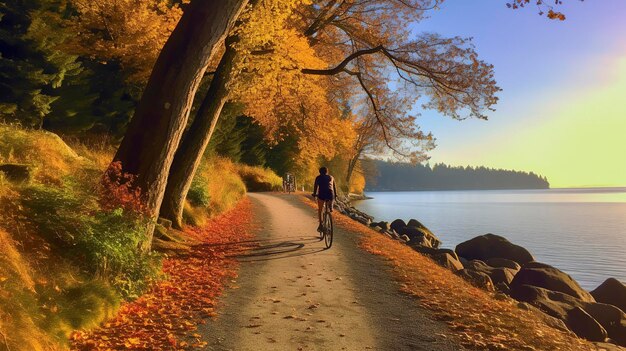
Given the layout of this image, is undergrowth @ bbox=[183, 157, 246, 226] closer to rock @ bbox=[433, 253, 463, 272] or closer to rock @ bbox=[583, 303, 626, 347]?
rock @ bbox=[433, 253, 463, 272]

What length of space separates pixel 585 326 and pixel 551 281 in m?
3.75

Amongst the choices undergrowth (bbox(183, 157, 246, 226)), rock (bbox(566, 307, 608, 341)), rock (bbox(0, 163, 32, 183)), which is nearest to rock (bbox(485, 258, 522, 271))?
rock (bbox(566, 307, 608, 341))

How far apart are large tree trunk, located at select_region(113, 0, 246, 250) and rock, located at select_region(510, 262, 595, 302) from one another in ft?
34.7

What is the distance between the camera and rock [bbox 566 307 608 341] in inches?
370

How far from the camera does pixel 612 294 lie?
13648 mm

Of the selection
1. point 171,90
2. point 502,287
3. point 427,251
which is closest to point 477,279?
point 502,287

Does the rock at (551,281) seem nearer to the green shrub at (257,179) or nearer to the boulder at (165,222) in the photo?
the boulder at (165,222)

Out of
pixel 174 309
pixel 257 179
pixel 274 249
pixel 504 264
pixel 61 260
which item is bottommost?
pixel 504 264

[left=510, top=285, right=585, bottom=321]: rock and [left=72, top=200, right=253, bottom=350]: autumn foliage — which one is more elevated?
[left=72, top=200, right=253, bottom=350]: autumn foliage

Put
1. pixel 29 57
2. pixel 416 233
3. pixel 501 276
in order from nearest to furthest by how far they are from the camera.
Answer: pixel 501 276
pixel 29 57
pixel 416 233

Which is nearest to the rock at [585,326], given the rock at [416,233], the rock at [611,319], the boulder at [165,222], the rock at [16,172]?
the rock at [611,319]

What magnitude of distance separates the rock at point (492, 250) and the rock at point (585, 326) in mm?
9273

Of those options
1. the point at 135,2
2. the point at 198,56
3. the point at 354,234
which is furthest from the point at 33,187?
the point at 354,234

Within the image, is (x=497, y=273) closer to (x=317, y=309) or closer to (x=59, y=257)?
(x=317, y=309)
